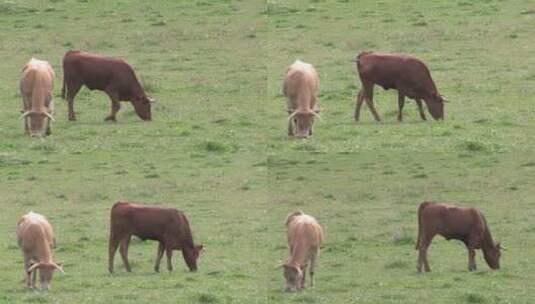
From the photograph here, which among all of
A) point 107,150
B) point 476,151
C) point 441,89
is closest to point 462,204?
point 476,151

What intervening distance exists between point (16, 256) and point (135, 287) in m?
3.39

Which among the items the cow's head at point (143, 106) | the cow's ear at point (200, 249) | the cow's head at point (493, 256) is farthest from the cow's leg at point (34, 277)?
the cow's head at point (143, 106)

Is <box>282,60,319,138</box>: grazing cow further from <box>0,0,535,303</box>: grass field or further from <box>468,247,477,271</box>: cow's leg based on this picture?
<box>468,247,477,271</box>: cow's leg

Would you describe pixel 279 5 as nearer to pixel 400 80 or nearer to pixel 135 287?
pixel 400 80

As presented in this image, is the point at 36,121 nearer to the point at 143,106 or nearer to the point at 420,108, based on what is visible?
the point at 143,106

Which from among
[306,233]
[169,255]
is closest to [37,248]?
[169,255]

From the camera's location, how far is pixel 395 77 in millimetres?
35562

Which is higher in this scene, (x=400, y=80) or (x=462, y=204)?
(x=400, y=80)

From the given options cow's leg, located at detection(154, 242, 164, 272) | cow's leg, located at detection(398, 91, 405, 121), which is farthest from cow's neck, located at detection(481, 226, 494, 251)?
cow's leg, located at detection(154, 242, 164, 272)

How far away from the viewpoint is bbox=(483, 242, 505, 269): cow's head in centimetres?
3164

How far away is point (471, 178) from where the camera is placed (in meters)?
38.2

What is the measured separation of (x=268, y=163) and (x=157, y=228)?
20.9 ft

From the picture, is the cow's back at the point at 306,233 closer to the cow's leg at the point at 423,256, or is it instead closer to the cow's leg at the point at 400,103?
the cow's leg at the point at 423,256

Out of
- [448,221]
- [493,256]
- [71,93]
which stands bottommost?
[493,256]
